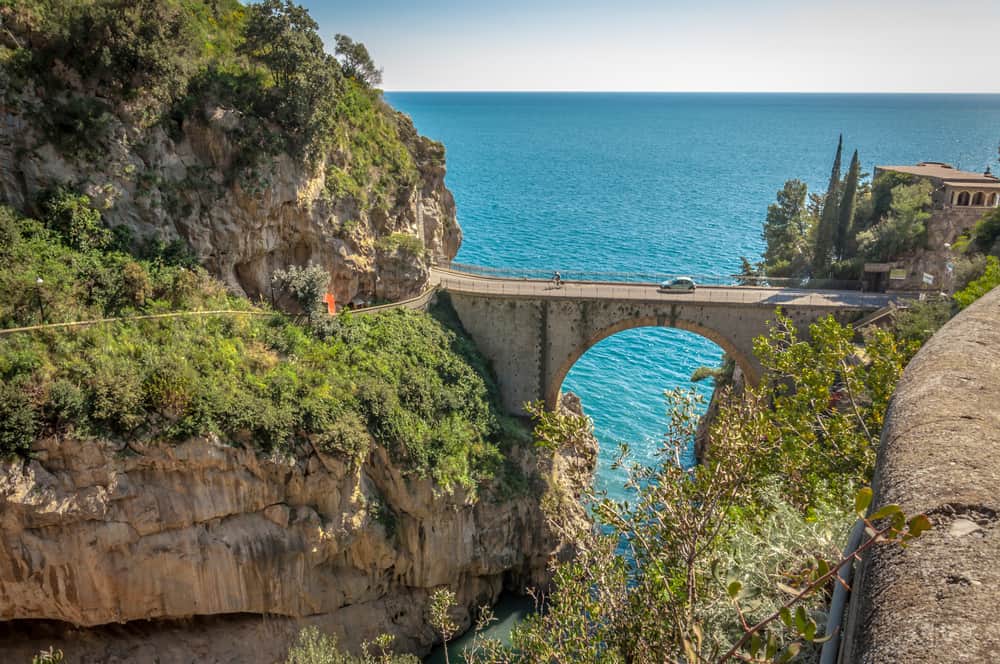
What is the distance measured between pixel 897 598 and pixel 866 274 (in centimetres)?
3821

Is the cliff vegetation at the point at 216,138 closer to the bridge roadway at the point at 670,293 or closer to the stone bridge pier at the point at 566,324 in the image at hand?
the bridge roadway at the point at 670,293

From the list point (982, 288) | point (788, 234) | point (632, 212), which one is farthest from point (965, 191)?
point (632, 212)

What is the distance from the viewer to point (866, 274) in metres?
37.4

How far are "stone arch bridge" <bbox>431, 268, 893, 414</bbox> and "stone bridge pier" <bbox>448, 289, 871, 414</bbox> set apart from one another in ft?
0.18

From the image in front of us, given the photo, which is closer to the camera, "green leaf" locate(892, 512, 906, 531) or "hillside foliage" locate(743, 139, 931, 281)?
"green leaf" locate(892, 512, 906, 531)

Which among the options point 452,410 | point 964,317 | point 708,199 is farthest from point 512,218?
point 964,317

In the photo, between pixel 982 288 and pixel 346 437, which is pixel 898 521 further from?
pixel 346 437

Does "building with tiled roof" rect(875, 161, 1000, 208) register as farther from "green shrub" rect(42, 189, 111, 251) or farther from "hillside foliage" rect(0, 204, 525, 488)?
"green shrub" rect(42, 189, 111, 251)

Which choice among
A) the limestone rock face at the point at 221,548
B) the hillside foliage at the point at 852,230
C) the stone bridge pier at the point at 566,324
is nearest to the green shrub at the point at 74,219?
the limestone rock face at the point at 221,548

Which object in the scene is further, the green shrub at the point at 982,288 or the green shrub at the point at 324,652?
the green shrub at the point at 324,652

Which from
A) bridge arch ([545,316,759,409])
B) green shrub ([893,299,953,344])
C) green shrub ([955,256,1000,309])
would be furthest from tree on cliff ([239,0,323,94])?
green shrub ([893,299,953,344])

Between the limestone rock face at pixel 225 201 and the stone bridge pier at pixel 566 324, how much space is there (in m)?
4.96

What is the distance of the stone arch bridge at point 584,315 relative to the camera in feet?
111

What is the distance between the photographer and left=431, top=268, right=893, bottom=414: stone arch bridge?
3378 centimetres
